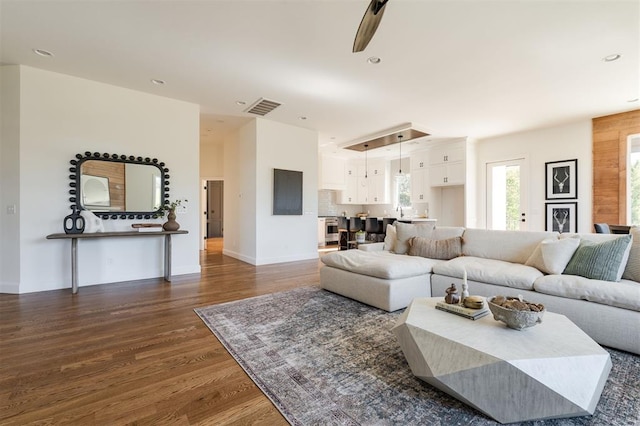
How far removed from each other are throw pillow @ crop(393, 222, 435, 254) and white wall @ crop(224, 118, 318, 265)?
264 cm

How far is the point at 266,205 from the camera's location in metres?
5.77

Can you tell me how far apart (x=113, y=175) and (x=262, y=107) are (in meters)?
2.56

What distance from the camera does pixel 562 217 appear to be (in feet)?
19.4

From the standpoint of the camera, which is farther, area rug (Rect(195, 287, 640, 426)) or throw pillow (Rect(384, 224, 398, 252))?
throw pillow (Rect(384, 224, 398, 252))

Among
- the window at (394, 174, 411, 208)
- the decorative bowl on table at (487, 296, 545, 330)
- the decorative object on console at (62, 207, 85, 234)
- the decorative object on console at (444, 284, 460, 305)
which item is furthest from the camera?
the window at (394, 174, 411, 208)

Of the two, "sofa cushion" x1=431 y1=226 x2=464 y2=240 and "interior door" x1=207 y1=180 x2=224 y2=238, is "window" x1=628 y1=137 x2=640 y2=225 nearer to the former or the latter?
"sofa cushion" x1=431 y1=226 x2=464 y2=240

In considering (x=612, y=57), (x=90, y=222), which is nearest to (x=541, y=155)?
(x=612, y=57)

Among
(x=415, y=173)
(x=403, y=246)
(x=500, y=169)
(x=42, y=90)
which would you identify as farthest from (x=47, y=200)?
(x=500, y=169)

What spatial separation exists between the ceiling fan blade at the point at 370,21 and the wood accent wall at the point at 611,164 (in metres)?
5.95

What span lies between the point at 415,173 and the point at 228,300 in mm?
6623

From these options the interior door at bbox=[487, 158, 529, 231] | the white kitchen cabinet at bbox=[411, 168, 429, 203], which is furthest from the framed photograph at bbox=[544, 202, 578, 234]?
the white kitchen cabinet at bbox=[411, 168, 429, 203]

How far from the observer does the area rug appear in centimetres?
148

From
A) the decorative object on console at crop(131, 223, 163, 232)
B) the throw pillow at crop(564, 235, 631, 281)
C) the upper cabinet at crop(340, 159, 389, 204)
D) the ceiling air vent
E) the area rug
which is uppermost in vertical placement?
the ceiling air vent

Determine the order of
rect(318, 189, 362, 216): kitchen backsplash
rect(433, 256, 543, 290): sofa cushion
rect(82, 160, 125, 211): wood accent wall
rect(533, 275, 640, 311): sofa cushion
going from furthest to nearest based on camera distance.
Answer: rect(318, 189, 362, 216): kitchen backsplash → rect(82, 160, 125, 211): wood accent wall → rect(433, 256, 543, 290): sofa cushion → rect(533, 275, 640, 311): sofa cushion
